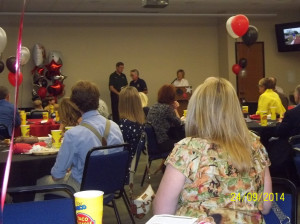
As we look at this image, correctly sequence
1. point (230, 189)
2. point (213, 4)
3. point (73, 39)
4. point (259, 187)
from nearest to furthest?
point (230, 189) → point (259, 187) → point (213, 4) → point (73, 39)

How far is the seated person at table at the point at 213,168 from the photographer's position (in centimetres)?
163

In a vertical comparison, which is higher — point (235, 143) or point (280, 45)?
point (280, 45)

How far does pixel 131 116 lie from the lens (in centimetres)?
412

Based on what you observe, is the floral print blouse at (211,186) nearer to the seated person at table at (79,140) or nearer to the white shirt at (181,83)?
the seated person at table at (79,140)

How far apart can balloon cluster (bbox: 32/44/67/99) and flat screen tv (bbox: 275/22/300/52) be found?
222 inches

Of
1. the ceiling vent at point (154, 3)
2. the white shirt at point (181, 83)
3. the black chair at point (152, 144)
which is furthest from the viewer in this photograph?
the white shirt at point (181, 83)

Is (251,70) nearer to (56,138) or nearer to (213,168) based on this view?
(56,138)

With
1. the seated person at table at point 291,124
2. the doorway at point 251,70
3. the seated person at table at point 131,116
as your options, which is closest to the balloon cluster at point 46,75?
the doorway at point 251,70

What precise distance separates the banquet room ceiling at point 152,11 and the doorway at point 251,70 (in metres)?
0.94

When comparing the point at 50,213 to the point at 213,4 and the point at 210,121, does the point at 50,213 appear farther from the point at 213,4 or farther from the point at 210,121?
the point at 213,4

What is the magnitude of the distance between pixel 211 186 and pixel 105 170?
4.06 ft

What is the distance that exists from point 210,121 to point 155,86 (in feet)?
32.6

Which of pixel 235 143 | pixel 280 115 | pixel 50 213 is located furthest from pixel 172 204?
pixel 280 115

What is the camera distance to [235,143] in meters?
1.71
